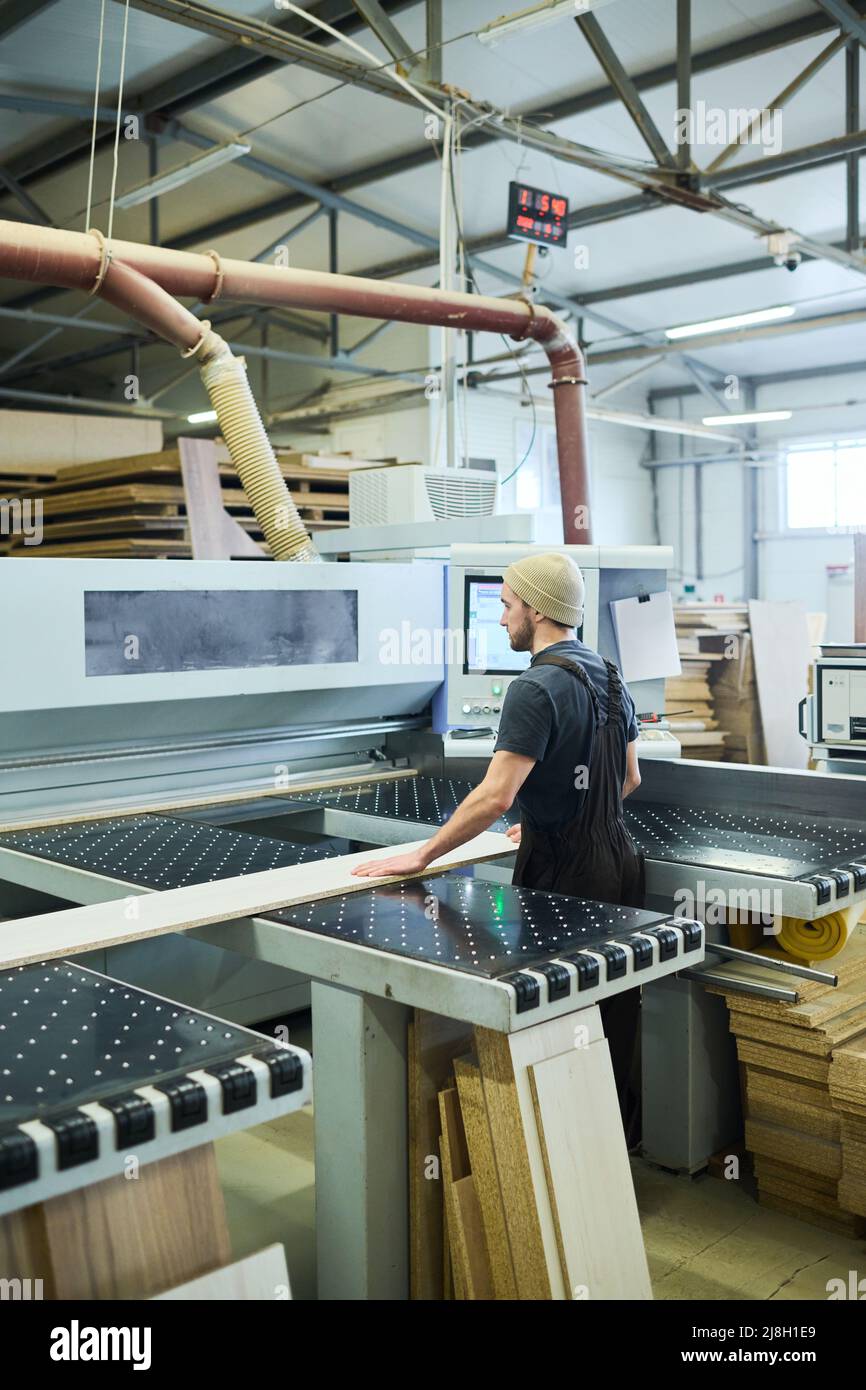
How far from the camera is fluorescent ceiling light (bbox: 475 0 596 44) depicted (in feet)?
13.9

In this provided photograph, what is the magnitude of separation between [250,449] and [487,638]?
81 cm

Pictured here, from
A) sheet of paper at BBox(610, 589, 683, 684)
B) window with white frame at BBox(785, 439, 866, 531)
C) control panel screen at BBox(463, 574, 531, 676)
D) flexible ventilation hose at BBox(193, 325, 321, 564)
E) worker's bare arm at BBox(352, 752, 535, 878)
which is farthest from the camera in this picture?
window with white frame at BBox(785, 439, 866, 531)

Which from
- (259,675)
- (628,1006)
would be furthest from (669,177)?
(628,1006)

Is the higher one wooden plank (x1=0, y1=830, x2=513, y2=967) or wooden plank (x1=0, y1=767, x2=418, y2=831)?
wooden plank (x1=0, y1=767, x2=418, y2=831)

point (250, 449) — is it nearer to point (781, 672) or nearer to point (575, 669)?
point (575, 669)

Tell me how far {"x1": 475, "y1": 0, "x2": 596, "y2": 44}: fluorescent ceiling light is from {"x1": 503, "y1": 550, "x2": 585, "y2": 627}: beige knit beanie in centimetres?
278

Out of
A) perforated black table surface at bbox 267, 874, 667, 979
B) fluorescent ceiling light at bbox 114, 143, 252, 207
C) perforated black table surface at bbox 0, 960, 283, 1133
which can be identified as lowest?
perforated black table surface at bbox 0, 960, 283, 1133

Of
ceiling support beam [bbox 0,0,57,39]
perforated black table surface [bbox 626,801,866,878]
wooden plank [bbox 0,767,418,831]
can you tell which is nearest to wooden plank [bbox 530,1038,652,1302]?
perforated black table surface [bbox 626,801,866,878]

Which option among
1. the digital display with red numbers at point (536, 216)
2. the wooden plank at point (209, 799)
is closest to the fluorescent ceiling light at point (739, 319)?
the digital display with red numbers at point (536, 216)

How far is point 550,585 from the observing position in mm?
2389

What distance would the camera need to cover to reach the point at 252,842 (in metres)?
2.56

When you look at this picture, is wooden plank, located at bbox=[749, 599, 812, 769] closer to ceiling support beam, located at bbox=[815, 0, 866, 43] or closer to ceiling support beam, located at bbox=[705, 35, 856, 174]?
ceiling support beam, located at bbox=[705, 35, 856, 174]

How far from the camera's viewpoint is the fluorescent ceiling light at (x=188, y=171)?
229 inches
